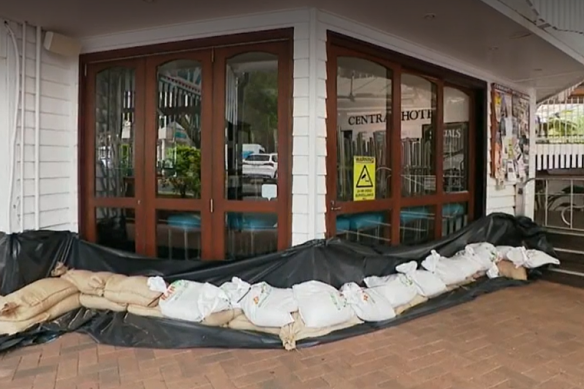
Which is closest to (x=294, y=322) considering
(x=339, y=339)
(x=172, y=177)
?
(x=339, y=339)

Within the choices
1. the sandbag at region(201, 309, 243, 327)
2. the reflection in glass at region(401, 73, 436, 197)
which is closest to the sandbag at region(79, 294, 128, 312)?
the sandbag at region(201, 309, 243, 327)

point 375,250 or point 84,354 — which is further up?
point 375,250

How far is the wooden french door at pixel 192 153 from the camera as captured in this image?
3855 mm

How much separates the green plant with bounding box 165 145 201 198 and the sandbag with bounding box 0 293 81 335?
1.27 m

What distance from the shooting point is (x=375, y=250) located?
4141 millimetres

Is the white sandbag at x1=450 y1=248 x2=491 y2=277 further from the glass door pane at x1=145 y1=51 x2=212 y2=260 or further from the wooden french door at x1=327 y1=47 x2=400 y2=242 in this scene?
the glass door pane at x1=145 y1=51 x2=212 y2=260

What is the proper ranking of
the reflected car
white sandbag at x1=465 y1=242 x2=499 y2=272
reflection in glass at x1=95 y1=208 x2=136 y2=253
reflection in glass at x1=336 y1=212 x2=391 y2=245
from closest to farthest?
the reflected car → reflection in glass at x1=336 y1=212 x2=391 y2=245 → reflection in glass at x1=95 y1=208 x2=136 y2=253 → white sandbag at x1=465 y1=242 x2=499 y2=272

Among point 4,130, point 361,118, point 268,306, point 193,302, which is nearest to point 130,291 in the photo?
point 193,302

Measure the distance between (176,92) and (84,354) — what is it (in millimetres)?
2323

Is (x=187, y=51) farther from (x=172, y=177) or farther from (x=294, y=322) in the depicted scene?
(x=294, y=322)

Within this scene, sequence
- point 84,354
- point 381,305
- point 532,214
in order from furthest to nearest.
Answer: point 532,214 → point 381,305 → point 84,354

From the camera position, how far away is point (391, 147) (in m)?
4.45

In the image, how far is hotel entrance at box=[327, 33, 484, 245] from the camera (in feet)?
13.0

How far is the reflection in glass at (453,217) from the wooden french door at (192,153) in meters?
2.37
